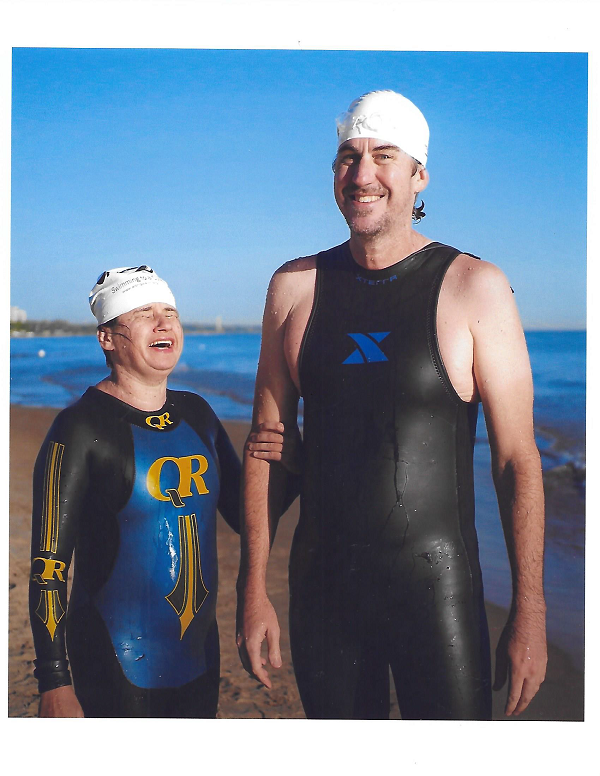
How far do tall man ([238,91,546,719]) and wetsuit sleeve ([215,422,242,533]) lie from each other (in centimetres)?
29

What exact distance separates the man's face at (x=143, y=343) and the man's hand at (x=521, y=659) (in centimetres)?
170

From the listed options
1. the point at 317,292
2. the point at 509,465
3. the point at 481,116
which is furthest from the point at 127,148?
the point at 509,465

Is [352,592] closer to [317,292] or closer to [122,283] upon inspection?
[317,292]

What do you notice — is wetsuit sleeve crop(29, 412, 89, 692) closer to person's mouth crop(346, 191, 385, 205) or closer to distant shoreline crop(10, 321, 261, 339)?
distant shoreline crop(10, 321, 261, 339)

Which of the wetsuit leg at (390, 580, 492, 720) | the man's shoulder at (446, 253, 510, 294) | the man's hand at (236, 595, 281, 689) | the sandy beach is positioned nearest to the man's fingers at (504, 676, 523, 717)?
the wetsuit leg at (390, 580, 492, 720)

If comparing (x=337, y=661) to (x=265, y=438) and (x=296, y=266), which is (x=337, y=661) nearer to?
(x=265, y=438)

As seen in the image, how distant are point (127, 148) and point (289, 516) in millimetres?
1751

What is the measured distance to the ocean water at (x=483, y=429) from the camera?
2.93 m

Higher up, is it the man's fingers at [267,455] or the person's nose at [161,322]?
the person's nose at [161,322]

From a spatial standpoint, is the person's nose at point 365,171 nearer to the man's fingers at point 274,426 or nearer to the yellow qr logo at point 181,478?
the man's fingers at point 274,426

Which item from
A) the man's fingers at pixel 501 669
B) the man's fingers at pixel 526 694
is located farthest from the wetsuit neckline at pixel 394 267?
the man's fingers at pixel 526 694

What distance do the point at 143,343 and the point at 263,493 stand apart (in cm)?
78

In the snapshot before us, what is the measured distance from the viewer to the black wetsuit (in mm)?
2541

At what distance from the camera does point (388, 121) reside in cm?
259
